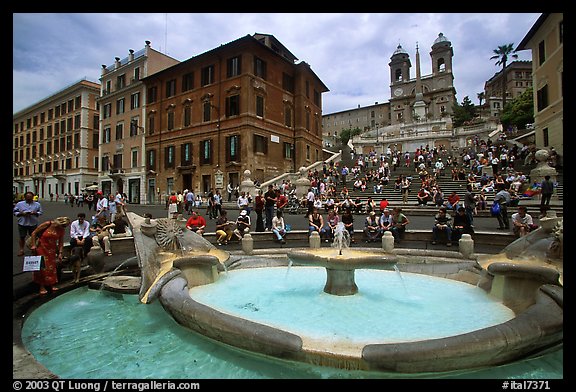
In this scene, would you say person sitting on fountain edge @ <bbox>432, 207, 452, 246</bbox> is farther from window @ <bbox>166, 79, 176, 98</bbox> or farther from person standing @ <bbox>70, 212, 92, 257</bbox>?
Result: window @ <bbox>166, 79, 176, 98</bbox>

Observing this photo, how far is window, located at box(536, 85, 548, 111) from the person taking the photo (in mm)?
25264

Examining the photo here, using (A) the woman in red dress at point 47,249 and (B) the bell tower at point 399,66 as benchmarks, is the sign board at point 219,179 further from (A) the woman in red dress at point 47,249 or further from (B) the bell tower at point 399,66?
(B) the bell tower at point 399,66

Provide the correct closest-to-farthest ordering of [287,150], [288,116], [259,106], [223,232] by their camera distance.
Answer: [223,232] < [259,106] < [287,150] < [288,116]

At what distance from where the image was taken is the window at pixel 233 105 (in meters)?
30.8

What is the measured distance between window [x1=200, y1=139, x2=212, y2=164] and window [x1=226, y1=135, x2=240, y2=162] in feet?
7.72

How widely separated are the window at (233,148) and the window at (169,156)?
7890 mm

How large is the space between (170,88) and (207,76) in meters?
5.49

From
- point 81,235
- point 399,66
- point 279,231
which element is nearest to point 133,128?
point 279,231

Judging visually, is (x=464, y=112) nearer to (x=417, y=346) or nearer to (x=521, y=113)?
(x=521, y=113)

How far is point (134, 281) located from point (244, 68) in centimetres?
2699

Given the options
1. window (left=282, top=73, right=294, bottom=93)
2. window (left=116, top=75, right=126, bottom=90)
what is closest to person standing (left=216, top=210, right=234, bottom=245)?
window (left=282, top=73, right=294, bottom=93)

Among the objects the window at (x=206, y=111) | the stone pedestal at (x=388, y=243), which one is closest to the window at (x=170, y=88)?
the window at (x=206, y=111)

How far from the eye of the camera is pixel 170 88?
1410 inches

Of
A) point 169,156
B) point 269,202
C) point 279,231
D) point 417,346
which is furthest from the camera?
point 169,156
